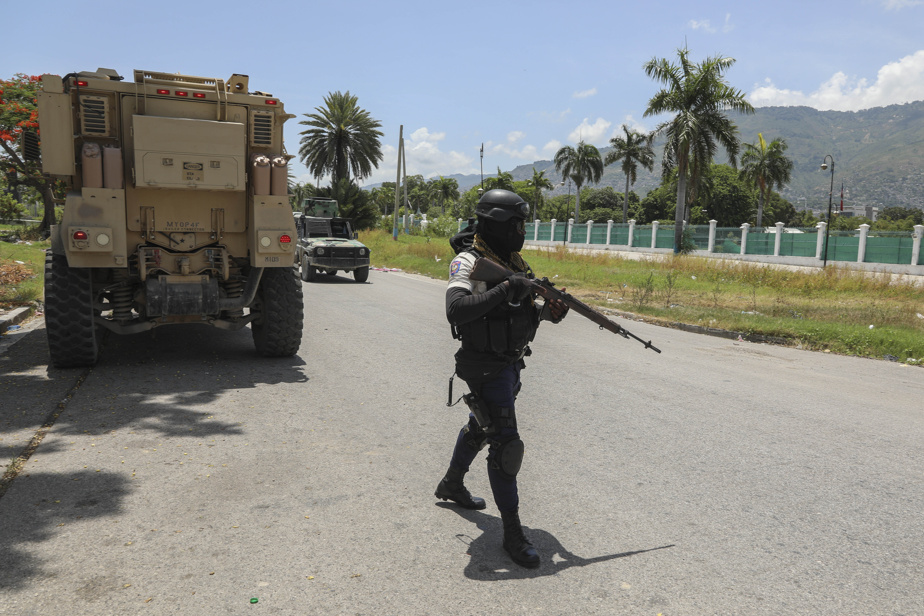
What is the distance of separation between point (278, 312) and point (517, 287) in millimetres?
5143

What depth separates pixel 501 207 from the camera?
3475 mm

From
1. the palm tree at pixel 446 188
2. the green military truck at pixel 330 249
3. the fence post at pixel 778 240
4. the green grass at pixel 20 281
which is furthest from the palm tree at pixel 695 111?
Answer: the palm tree at pixel 446 188

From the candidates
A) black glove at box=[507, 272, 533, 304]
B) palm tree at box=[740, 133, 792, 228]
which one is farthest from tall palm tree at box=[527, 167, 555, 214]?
black glove at box=[507, 272, 533, 304]

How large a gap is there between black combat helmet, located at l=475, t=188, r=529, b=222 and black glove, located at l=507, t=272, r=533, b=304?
36 cm

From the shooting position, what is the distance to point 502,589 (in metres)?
3.03

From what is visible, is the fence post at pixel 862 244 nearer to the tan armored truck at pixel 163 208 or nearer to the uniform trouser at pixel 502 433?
the tan armored truck at pixel 163 208

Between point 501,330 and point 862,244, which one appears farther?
point 862,244

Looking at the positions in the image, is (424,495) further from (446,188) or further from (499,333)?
(446,188)

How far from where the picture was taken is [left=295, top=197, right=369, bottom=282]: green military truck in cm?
1964

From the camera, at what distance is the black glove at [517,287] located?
323cm

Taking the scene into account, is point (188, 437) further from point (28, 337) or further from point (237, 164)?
point (28, 337)

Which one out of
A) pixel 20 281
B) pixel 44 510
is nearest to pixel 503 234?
pixel 44 510

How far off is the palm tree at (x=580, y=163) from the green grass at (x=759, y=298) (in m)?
50.3

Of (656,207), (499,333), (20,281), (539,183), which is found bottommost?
(20,281)
